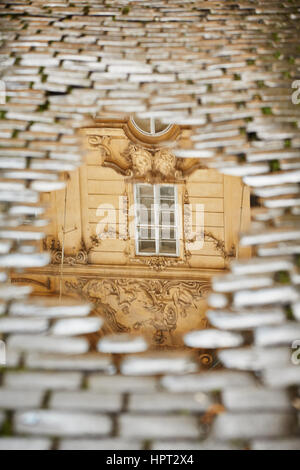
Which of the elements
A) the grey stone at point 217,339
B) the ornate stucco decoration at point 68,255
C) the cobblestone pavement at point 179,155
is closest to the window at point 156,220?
the ornate stucco decoration at point 68,255

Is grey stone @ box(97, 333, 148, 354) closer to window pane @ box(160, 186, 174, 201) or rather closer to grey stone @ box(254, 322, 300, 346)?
grey stone @ box(254, 322, 300, 346)

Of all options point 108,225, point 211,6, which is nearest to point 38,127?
point 211,6

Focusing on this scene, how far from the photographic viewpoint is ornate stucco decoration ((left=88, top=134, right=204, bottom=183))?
267 inches

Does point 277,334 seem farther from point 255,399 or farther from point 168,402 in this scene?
point 168,402

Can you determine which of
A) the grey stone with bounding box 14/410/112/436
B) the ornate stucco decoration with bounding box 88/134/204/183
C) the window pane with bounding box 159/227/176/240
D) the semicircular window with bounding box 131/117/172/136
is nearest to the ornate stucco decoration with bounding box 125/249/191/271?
the window pane with bounding box 159/227/176/240

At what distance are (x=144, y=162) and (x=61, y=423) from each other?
5.48 m

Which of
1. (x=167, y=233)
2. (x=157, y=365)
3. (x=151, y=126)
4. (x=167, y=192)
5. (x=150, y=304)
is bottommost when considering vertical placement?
(x=157, y=365)

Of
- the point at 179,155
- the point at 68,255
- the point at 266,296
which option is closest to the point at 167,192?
the point at 68,255

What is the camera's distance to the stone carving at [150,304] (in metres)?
6.99

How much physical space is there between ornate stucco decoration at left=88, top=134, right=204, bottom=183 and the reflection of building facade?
1cm

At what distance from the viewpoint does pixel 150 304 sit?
7.05m

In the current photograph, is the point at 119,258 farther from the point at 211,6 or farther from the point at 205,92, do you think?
the point at 205,92

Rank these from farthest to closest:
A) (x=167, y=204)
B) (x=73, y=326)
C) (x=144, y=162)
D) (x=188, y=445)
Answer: (x=167, y=204) → (x=144, y=162) → (x=73, y=326) → (x=188, y=445)
